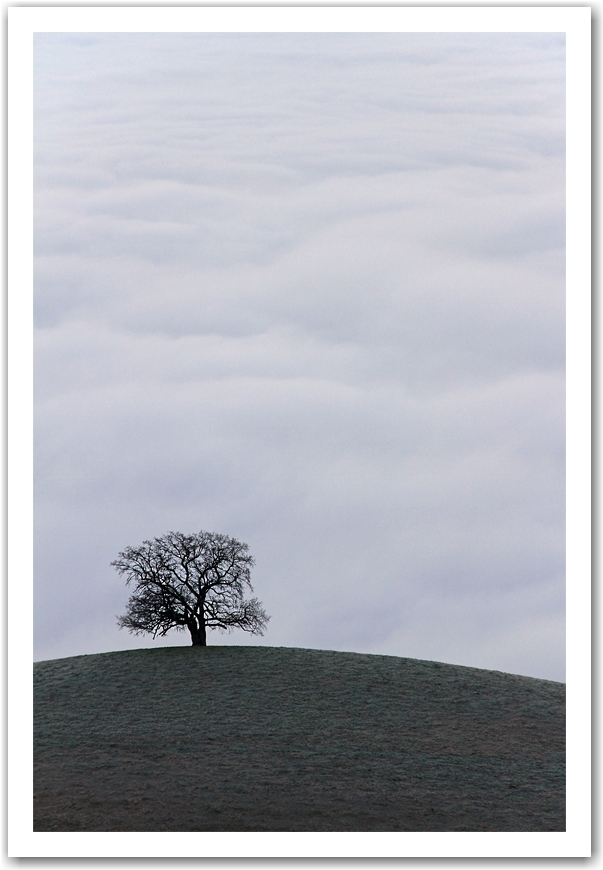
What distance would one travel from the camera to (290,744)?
25.5 metres

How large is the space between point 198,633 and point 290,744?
9.00 m

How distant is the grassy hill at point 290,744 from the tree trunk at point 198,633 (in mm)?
590

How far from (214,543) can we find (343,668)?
6771mm

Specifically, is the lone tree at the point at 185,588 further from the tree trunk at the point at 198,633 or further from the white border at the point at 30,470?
the white border at the point at 30,470

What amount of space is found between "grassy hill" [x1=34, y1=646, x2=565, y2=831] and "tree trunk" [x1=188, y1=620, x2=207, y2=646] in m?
0.59

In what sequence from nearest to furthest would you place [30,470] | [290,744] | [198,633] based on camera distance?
1. [30,470]
2. [290,744]
3. [198,633]

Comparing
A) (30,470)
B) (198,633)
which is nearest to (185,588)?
(198,633)

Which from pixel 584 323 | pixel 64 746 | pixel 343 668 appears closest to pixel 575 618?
pixel 584 323

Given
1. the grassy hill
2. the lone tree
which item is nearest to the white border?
the grassy hill

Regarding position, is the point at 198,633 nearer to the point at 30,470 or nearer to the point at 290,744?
the point at 290,744

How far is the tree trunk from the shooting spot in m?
33.5

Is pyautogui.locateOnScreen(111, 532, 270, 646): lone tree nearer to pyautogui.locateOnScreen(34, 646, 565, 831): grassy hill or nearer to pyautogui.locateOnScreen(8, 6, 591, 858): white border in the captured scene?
pyautogui.locateOnScreen(34, 646, 565, 831): grassy hill

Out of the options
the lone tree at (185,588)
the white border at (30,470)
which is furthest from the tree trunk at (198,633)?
the white border at (30,470)
